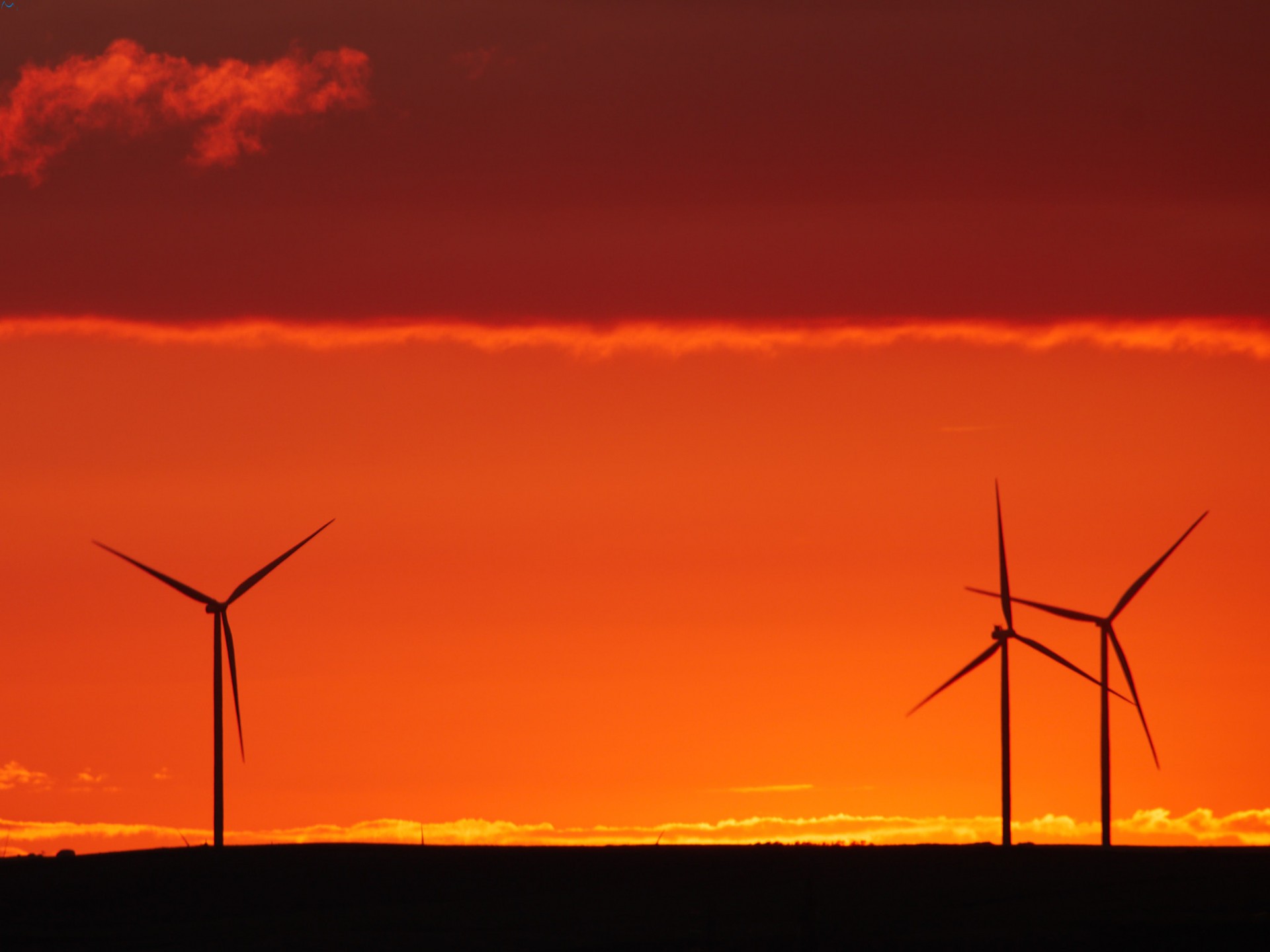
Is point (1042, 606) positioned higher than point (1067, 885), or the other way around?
point (1042, 606)

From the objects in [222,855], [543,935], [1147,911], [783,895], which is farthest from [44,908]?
[1147,911]

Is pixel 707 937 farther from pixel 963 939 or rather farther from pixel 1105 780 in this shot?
pixel 1105 780

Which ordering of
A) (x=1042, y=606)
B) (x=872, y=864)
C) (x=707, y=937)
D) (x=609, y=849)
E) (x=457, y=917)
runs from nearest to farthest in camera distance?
(x=707, y=937) → (x=457, y=917) → (x=872, y=864) → (x=609, y=849) → (x=1042, y=606)

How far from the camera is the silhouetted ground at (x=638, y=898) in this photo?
244 ft

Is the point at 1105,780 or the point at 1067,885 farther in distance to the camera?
the point at 1105,780

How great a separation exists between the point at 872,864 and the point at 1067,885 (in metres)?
10.6

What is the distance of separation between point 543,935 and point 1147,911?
70.1 feet

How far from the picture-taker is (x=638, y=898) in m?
86.3

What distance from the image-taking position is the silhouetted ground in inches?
2923

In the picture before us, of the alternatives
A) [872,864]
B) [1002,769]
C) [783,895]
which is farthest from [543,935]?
[1002,769]

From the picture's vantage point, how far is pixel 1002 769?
105875 mm

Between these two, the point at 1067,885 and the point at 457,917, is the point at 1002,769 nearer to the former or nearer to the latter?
the point at 1067,885

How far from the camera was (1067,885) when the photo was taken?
3356 inches

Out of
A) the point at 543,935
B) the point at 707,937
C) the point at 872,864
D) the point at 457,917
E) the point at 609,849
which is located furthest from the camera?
the point at 609,849
